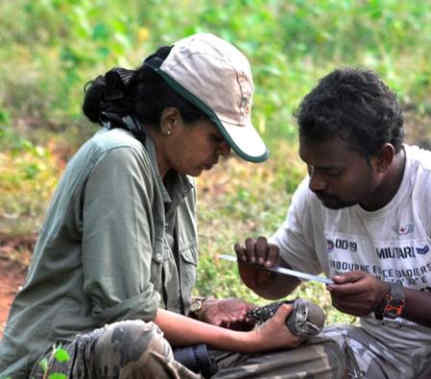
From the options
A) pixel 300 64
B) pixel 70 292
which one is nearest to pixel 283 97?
pixel 300 64

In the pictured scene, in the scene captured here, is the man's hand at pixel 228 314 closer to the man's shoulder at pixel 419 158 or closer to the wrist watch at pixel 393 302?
the wrist watch at pixel 393 302

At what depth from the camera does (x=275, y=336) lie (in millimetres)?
3207

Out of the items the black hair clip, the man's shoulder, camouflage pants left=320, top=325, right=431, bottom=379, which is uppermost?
the black hair clip

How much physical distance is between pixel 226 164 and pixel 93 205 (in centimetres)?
339

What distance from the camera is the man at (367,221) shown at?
3139mm

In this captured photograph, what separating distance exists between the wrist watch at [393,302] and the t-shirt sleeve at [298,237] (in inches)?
20.3

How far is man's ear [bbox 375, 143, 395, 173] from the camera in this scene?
10.4 feet

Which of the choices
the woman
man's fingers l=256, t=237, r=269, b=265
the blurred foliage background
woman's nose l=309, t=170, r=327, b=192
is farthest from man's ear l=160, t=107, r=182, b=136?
the blurred foliage background

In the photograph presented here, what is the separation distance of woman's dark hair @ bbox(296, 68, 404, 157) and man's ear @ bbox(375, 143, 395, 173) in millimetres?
19

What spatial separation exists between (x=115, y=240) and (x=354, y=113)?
2.90ft

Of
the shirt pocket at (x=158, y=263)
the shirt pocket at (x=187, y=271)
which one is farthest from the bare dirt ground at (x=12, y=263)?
the shirt pocket at (x=158, y=263)

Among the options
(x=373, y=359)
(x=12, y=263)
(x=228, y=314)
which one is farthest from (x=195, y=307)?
(x=12, y=263)

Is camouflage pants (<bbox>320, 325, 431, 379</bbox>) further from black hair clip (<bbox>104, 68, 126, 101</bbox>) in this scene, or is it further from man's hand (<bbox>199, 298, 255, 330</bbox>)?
black hair clip (<bbox>104, 68, 126, 101</bbox>)

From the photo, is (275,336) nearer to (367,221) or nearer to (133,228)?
(367,221)
